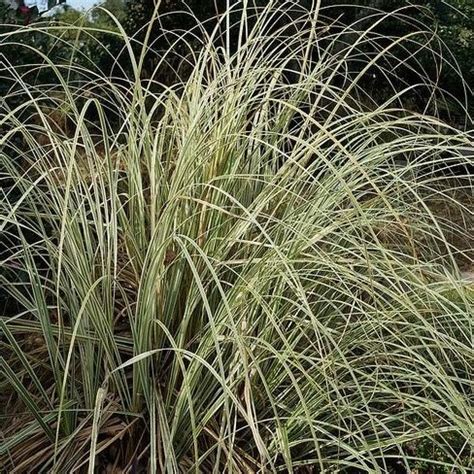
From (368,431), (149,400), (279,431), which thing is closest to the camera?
(279,431)

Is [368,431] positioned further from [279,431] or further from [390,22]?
[390,22]

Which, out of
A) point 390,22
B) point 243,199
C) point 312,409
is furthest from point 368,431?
point 390,22

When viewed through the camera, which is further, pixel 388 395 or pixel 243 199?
pixel 243 199

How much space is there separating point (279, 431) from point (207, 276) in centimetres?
52

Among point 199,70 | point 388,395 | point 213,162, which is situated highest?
point 199,70

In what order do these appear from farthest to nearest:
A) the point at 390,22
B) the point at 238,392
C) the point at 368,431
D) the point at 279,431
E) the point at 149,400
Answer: the point at 390,22, the point at 368,431, the point at 238,392, the point at 149,400, the point at 279,431

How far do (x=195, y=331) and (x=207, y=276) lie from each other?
0.14m

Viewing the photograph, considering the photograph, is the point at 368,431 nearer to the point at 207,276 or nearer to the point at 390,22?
the point at 207,276

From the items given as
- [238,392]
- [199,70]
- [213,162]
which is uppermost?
[199,70]

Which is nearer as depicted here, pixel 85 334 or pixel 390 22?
Result: pixel 85 334

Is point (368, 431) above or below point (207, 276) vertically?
below

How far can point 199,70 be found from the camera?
7.29 feet

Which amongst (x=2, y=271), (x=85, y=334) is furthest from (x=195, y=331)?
(x=2, y=271)

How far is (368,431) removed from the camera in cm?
197
